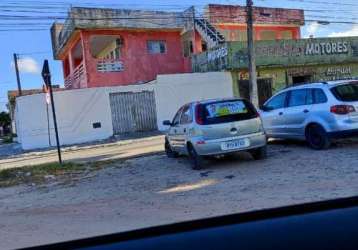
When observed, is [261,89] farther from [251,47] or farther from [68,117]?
[68,117]

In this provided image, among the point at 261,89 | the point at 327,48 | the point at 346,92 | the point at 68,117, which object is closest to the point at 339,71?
the point at 327,48

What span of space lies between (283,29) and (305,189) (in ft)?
105

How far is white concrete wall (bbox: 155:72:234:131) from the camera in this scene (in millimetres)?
27562

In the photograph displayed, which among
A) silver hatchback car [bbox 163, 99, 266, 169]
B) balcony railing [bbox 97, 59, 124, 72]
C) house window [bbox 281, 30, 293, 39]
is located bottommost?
silver hatchback car [bbox 163, 99, 266, 169]

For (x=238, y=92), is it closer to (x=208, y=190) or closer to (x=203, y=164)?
(x=203, y=164)

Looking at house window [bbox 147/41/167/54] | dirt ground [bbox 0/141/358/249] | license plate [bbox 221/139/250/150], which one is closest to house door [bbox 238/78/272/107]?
house window [bbox 147/41/167/54]

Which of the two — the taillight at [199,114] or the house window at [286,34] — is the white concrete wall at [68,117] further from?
the house window at [286,34]

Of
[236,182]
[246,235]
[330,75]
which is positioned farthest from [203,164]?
[330,75]

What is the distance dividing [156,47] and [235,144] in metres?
22.1

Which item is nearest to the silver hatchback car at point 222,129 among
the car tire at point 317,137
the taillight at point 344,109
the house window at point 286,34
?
the car tire at point 317,137

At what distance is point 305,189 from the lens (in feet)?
26.6

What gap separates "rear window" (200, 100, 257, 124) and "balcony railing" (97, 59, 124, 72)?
65.0 ft

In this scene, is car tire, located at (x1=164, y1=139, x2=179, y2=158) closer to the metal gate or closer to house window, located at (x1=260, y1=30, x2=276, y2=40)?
the metal gate

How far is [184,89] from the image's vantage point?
2806cm
